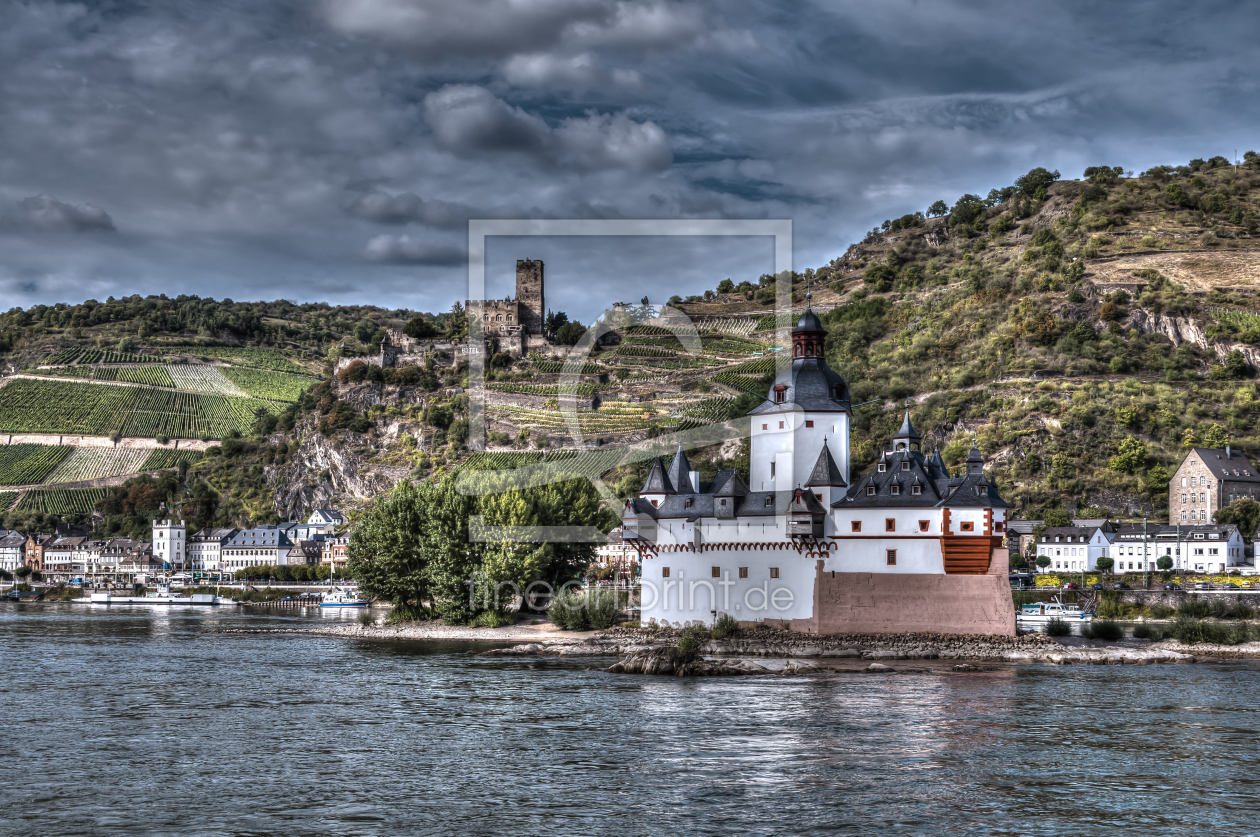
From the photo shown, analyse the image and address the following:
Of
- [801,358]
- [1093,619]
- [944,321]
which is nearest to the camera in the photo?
[801,358]

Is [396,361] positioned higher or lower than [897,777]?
higher

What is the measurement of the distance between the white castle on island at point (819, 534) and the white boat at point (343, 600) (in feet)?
140

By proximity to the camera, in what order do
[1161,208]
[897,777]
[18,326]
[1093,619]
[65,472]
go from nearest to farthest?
1. [897,777]
2. [1093,619]
3. [1161,208]
4. [65,472]
5. [18,326]

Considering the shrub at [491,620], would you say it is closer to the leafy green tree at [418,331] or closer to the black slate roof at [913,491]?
the black slate roof at [913,491]

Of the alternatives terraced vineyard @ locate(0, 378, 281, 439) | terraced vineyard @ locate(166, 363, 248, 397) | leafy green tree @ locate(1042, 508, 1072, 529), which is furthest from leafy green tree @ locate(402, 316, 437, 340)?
leafy green tree @ locate(1042, 508, 1072, 529)

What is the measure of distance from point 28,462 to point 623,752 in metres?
134

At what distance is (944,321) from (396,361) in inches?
2565

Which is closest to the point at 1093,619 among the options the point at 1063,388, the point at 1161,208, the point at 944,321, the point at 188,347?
the point at 1063,388

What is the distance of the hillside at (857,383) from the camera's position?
89.2 metres

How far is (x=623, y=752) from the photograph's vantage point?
25.6m

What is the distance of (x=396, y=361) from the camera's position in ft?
470

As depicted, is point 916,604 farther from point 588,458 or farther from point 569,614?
point 588,458

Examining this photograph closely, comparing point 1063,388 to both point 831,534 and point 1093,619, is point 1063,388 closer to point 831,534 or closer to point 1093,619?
point 1093,619

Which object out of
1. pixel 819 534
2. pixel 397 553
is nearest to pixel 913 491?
pixel 819 534
